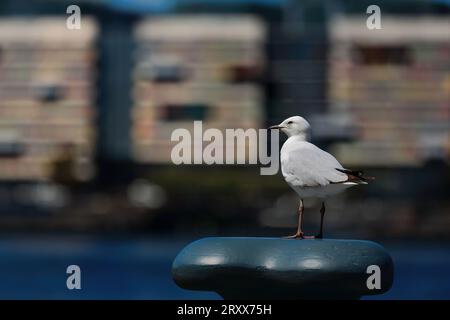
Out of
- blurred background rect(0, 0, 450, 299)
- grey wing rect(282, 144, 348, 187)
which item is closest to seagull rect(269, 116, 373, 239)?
grey wing rect(282, 144, 348, 187)

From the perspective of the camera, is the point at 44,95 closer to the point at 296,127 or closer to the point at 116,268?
the point at 116,268

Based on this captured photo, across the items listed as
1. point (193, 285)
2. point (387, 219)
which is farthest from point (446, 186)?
point (193, 285)

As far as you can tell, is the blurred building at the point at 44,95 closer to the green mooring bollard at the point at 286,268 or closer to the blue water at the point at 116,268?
the blue water at the point at 116,268

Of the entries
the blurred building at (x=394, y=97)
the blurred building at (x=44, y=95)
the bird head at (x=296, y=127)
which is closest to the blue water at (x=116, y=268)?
the blurred building at (x=44, y=95)

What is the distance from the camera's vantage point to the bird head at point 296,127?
691cm

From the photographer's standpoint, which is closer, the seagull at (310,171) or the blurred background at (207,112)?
the seagull at (310,171)

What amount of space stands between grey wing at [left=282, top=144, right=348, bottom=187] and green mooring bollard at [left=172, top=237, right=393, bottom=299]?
1.20 ft

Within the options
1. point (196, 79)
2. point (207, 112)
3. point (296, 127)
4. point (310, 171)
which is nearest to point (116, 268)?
point (207, 112)

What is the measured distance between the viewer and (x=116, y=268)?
34.2 metres

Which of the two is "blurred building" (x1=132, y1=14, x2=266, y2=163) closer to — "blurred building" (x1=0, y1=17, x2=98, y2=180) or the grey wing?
"blurred building" (x1=0, y1=17, x2=98, y2=180)

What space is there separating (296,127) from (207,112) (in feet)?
141

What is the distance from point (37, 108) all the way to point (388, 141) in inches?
619

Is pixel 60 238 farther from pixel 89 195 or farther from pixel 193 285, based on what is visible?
pixel 193 285

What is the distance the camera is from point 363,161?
48.3 m
